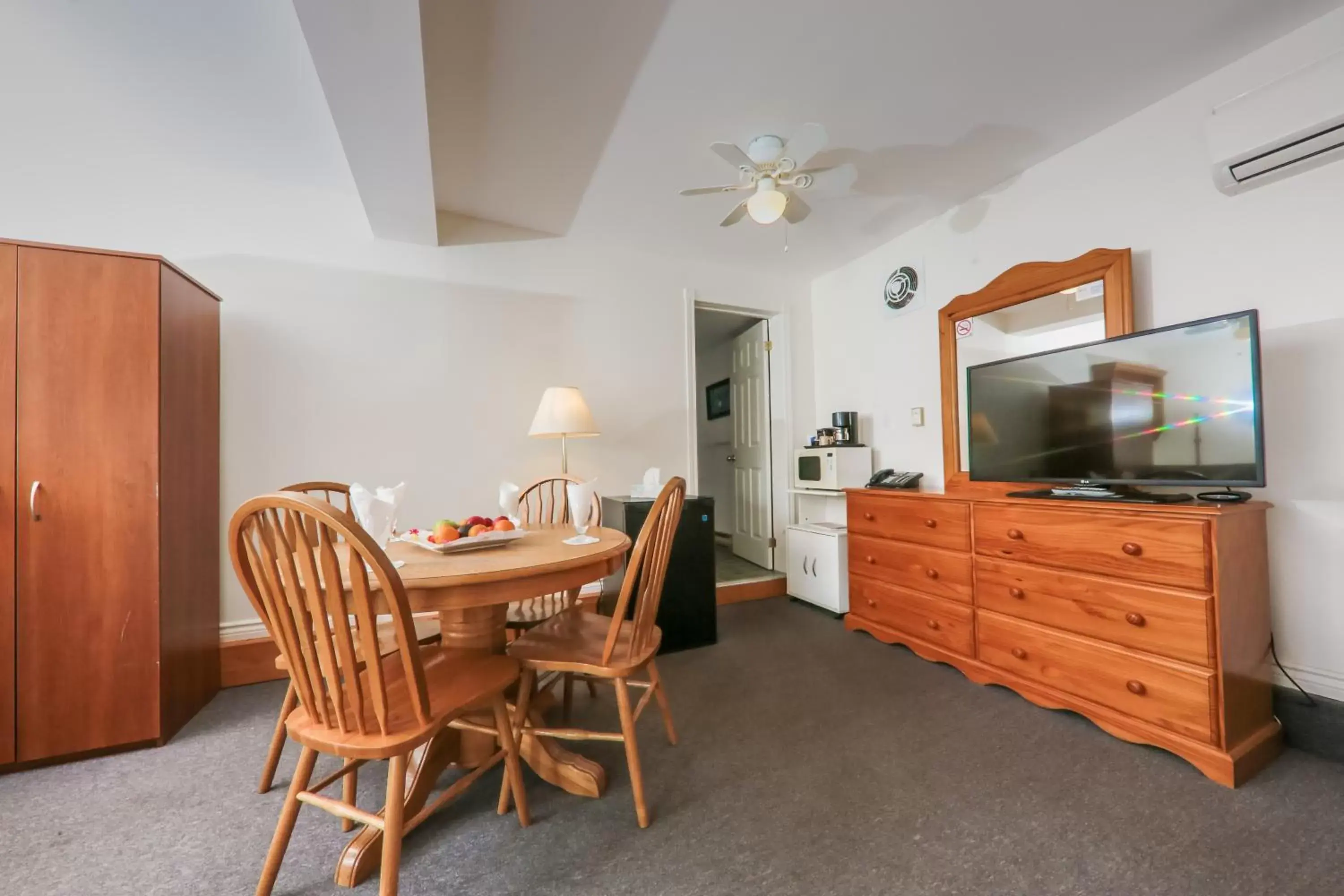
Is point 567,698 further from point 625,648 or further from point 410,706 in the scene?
point 410,706

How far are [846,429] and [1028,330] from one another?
4.06 feet

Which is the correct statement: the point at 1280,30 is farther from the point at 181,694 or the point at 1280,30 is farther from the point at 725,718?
the point at 181,694

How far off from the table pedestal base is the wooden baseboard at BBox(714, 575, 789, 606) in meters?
Result: 1.94

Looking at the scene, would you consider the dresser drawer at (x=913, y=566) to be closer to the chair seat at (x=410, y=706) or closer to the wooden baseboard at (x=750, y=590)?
the wooden baseboard at (x=750, y=590)

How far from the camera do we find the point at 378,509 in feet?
4.86

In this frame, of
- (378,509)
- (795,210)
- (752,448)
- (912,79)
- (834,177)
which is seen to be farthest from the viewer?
(752,448)

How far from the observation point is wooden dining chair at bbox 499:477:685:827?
4.59ft

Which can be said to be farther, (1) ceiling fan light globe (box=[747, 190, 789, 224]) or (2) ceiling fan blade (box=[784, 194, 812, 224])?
(2) ceiling fan blade (box=[784, 194, 812, 224])

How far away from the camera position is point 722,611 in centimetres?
336

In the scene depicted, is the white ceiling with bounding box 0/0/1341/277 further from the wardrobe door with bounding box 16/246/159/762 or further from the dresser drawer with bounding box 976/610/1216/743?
the dresser drawer with bounding box 976/610/1216/743

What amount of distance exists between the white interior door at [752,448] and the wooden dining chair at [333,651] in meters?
3.20

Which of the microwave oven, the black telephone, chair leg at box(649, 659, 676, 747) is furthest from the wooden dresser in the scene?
chair leg at box(649, 659, 676, 747)

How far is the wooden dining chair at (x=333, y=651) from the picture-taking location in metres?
0.99

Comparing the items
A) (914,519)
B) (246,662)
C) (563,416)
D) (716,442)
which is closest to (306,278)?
(563,416)
